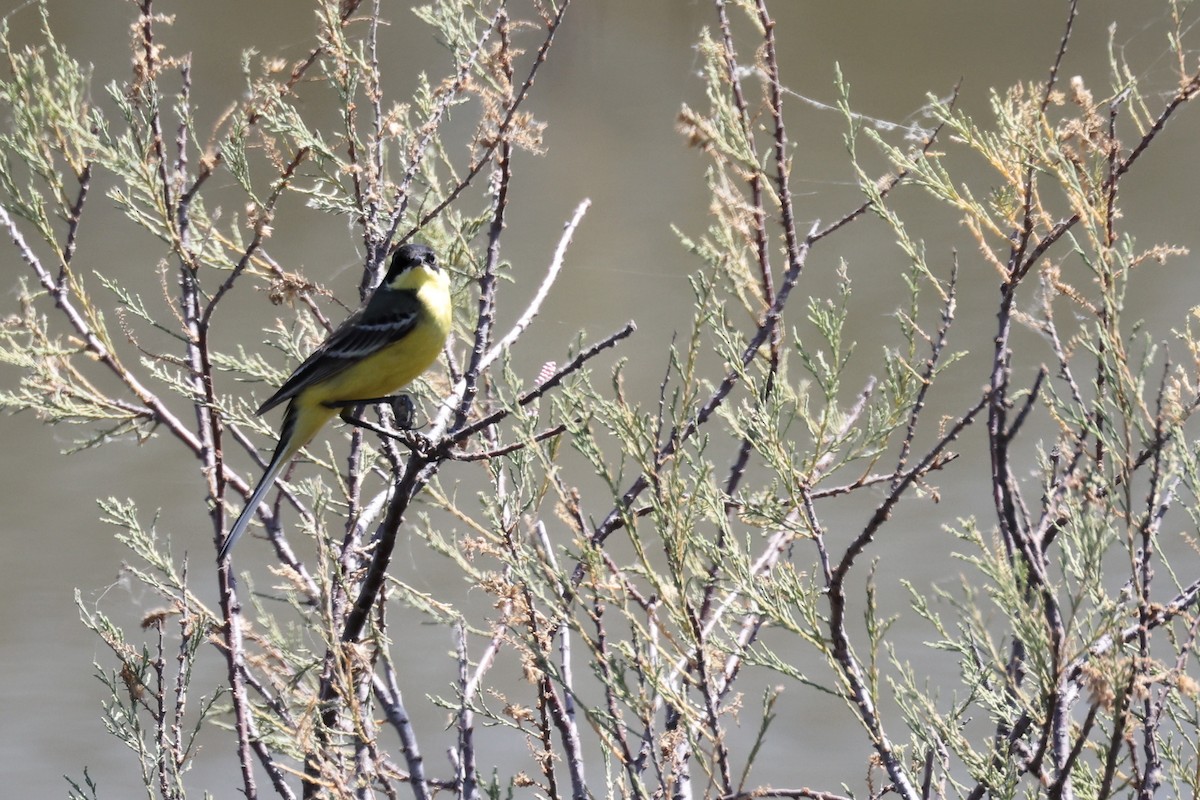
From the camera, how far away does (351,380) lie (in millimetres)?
2877

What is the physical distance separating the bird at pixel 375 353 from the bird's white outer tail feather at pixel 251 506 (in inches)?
5.2

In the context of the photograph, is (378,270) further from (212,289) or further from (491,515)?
(212,289)

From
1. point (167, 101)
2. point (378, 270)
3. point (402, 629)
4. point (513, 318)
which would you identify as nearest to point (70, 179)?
point (167, 101)

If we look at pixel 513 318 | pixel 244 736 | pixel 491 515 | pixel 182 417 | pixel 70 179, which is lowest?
pixel 244 736

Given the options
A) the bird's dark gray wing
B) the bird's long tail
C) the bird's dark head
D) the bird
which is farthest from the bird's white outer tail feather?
the bird's dark head

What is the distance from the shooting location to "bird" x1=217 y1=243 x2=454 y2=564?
2.72 meters

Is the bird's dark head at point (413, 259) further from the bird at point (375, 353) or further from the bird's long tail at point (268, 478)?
the bird's long tail at point (268, 478)

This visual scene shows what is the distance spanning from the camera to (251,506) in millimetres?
2326

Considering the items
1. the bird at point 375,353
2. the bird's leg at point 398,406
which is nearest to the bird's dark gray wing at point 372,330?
the bird at point 375,353

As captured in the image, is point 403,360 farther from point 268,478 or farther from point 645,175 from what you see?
point 645,175

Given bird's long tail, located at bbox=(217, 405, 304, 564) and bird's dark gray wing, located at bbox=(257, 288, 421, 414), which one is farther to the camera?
bird's dark gray wing, located at bbox=(257, 288, 421, 414)

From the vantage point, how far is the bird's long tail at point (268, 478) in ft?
7.05

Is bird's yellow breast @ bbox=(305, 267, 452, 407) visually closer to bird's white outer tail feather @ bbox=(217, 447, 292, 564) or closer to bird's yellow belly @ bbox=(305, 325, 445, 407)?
bird's yellow belly @ bbox=(305, 325, 445, 407)

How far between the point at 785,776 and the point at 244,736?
327cm
